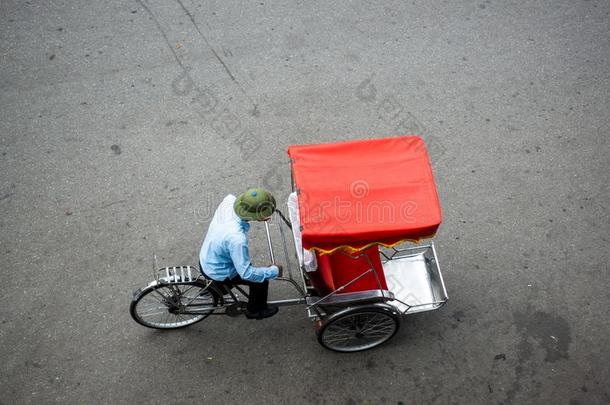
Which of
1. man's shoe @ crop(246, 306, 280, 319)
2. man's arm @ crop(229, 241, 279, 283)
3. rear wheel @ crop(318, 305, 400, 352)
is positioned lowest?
rear wheel @ crop(318, 305, 400, 352)

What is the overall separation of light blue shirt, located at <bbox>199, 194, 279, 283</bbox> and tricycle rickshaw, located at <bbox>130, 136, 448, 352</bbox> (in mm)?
223

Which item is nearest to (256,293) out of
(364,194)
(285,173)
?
(364,194)

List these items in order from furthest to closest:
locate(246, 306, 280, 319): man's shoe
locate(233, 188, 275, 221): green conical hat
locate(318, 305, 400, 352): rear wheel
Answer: locate(246, 306, 280, 319): man's shoe < locate(318, 305, 400, 352): rear wheel < locate(233, 188, 275, 221): green conical hat

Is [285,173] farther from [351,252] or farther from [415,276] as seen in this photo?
Answer: [351,252]

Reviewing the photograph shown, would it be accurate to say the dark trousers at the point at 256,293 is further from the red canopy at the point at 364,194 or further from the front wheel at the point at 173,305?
the red canopy at the point at 364,194

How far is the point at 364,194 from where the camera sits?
3252 millimetres

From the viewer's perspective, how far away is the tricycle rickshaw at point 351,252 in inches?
125

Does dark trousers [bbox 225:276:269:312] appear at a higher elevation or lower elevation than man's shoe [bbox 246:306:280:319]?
higher

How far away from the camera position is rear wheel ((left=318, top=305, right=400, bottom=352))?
145 inches

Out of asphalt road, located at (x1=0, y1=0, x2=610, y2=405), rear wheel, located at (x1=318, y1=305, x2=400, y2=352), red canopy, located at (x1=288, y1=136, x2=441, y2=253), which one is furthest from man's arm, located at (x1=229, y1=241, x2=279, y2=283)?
asphalt road, located at (x1=0, y1=0, x2=610, y2=405)

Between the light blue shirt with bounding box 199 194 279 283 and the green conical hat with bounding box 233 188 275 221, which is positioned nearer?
the green conical hat with bounding box 233 188 275 221

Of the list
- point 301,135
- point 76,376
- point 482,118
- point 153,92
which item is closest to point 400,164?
point 301,135

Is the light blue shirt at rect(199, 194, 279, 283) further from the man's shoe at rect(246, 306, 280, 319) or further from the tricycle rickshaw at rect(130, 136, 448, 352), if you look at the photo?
the man's shoe at rect(246, 306, 280, 319)

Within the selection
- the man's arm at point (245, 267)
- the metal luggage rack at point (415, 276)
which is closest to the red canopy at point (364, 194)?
the man's arm at point (245, 267)
